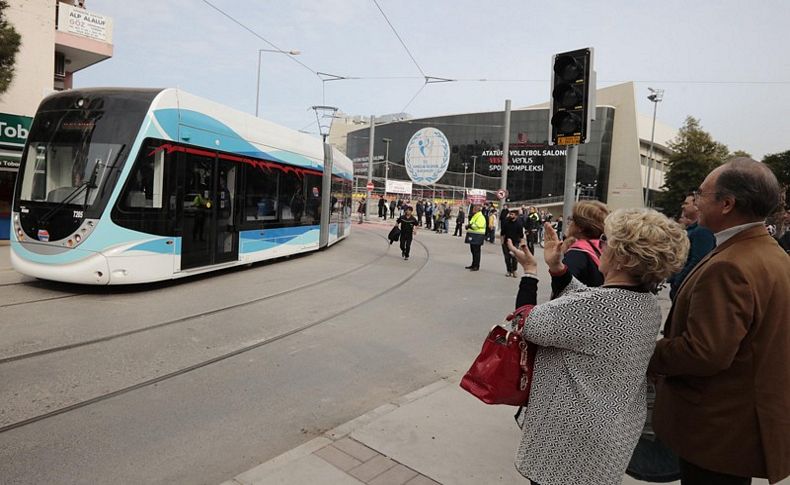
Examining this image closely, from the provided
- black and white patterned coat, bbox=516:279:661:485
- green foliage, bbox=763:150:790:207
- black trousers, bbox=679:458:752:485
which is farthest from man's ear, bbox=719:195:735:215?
green foliage, bbox=763:150:790:207

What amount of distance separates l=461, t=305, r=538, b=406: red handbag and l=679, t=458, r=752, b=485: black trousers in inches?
26.2

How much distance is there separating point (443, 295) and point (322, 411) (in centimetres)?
600

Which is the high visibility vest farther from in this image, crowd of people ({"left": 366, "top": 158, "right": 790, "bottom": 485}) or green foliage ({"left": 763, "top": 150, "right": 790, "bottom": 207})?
green foliage ({"left": 763, "top": 150, "right": 790, "bottom": 207})

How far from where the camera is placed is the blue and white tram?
796 centimetres

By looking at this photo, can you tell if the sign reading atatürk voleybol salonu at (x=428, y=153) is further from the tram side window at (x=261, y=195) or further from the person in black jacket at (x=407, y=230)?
the tram side window at (x=261, y=195)

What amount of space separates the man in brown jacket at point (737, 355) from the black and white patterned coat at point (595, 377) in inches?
5.9

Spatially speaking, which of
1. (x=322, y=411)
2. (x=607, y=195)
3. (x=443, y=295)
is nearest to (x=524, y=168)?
(x=607, y=195)

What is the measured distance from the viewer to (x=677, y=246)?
6.71 feet

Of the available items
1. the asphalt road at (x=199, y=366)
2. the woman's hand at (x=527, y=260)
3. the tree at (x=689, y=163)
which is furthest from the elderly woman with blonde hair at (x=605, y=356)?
the tree at (x=689, y=163)

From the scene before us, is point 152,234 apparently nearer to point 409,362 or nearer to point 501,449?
point 409,362

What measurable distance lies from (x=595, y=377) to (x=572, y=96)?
5.04 meters

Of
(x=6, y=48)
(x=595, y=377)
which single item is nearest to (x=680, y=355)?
(x=595, y=377)

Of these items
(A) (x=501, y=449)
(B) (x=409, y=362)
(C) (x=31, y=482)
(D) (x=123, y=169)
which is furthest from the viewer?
(D) (x=123, y=169)

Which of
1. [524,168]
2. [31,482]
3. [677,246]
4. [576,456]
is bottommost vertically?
[31,482]
